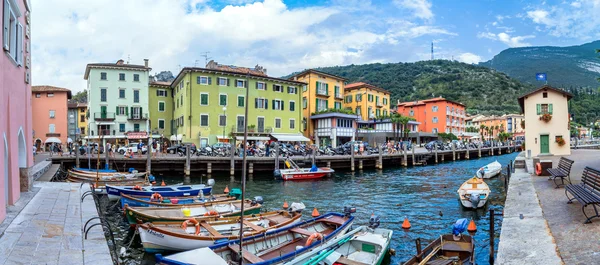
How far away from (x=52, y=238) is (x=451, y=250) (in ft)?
33.1

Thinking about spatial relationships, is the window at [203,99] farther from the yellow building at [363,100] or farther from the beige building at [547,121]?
the beige building at [547,121]

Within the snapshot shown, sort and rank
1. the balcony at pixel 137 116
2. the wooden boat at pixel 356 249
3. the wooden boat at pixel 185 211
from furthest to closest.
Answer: the balcony at pixel 137 116, the wooden boat at pixel 185 211, the wooden boat at pixel 356 249

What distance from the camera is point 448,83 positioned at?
482 feet

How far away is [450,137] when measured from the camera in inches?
3216

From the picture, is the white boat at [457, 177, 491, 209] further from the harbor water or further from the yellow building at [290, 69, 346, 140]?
the yellow building at [290, 69, 346, 140]

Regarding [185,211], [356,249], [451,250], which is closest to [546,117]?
[451,250]

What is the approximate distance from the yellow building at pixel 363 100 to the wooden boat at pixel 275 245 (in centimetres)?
5490

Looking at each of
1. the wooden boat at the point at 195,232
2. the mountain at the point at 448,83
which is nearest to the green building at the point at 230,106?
the wooden boat at the point at 195,232

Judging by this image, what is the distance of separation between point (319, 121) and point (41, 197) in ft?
152

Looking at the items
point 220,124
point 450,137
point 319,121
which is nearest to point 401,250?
point 220,124

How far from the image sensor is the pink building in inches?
441

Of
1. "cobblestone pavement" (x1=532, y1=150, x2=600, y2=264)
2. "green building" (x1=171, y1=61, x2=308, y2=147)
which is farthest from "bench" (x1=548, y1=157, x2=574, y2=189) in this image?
"green building" (x1=171, y1=61, x2=308, y2=147)

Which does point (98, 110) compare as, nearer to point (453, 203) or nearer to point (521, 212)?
point (453, 203)

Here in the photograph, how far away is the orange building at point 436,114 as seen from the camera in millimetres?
86137
